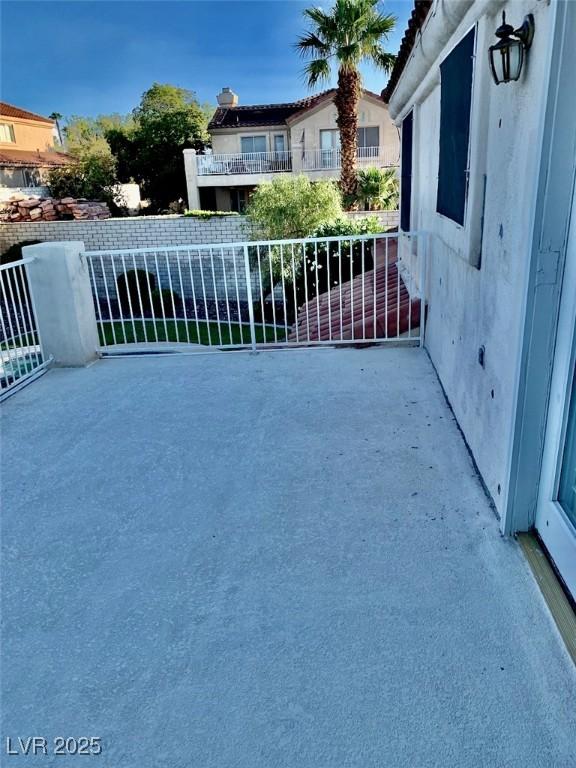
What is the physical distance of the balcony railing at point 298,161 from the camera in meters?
23.7

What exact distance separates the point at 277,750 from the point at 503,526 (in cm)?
138


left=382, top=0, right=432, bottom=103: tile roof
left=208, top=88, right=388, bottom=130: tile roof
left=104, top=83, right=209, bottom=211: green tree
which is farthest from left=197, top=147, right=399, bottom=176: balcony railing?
left=382, top=0, right=432, bottom=103: tile roof

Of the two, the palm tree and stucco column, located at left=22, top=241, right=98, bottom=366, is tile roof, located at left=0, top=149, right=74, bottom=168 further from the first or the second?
stucco column, located at left=22, top=241, right=98, bottom=366

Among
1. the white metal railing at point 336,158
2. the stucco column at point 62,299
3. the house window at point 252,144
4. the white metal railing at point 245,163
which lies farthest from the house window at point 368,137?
the stucco column at point 62,299

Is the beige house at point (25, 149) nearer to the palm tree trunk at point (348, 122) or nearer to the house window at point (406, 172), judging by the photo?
the palm tree trunk at point (348, 122)

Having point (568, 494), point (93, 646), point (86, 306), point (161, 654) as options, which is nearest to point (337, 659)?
point (161, 654)

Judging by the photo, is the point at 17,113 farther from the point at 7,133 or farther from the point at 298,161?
the point at 298,161

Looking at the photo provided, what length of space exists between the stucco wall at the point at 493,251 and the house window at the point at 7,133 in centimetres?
3396

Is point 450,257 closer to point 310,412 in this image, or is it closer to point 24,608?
point 310,412

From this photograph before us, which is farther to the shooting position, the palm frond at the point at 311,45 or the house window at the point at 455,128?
the palm frond at the point at 311,45

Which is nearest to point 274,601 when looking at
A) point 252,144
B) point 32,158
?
point 252,144

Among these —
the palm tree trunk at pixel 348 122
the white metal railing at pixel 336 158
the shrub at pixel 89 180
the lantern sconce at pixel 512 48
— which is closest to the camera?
the lantern sconce at pixel 512 48

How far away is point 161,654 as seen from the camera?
1.95m

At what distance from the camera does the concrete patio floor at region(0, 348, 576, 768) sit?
1.62 m
